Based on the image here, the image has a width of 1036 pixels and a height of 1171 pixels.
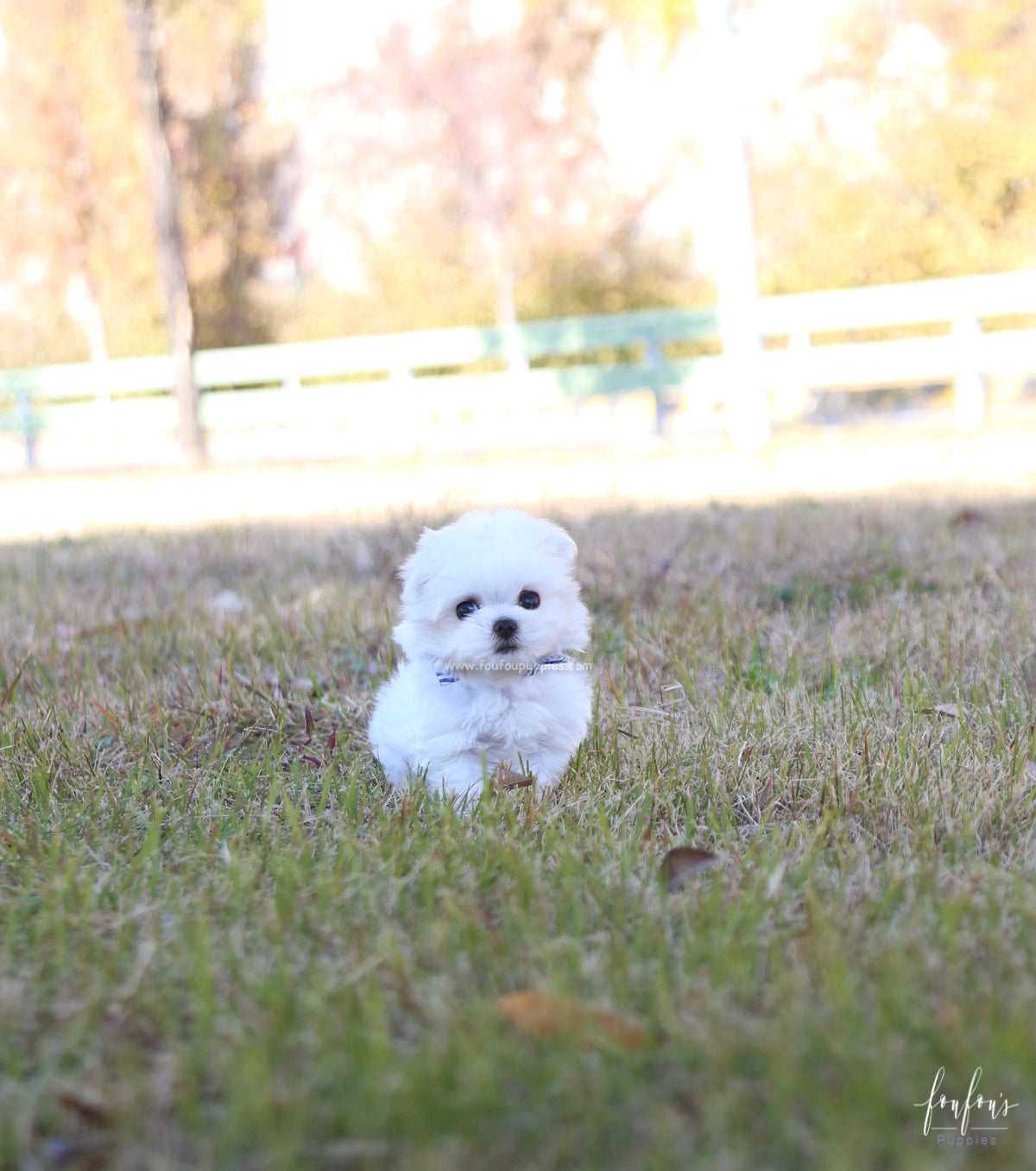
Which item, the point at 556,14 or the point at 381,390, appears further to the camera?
the point at 556,14

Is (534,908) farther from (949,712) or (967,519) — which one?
(967,519)

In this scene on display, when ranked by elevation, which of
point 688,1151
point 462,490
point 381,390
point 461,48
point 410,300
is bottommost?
point 688,1151

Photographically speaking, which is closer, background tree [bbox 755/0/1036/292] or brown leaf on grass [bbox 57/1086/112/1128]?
brown leaf on grass [bbox 57/1086/112/1128]

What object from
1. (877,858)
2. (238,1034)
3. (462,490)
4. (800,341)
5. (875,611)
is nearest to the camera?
(238,1034)

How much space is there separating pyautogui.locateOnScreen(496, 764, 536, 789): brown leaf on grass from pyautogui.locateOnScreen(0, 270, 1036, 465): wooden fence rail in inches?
378

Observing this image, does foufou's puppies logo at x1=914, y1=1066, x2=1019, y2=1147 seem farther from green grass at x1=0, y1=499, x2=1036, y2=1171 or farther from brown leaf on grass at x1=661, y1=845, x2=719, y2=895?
brown leaf on grass at x1=661, y1=845, x2=719, y2=895

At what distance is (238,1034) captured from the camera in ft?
5.63

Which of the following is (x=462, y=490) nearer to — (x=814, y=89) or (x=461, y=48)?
(x=814, y=89)

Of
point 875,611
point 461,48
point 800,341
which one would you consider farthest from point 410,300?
point 875,611

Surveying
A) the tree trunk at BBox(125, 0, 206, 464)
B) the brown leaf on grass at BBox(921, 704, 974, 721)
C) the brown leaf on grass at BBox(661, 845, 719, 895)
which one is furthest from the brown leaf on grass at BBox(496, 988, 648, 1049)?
the tree trunk at BBox(125, 0, 206, 464)

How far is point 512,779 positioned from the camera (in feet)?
9.41

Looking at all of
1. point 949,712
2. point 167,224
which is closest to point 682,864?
point 949,712

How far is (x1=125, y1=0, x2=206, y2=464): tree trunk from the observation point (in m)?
12.1

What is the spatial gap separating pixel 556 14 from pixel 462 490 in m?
21.1
